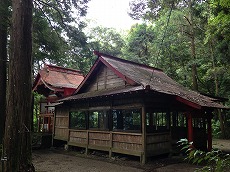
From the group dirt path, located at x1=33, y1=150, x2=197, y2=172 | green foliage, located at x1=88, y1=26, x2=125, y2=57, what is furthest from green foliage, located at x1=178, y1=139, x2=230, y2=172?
green foliage, located at x1=88, y1=26, x2=125, y2=57

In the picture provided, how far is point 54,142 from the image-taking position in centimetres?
1644

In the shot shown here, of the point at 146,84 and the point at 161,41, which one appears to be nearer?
the point at 146,84

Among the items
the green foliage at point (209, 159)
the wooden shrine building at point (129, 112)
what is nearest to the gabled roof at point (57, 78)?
the wooden shrine building at point (129, 112)

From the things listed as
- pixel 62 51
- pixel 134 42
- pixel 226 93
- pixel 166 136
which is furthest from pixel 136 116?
pixel 134 42

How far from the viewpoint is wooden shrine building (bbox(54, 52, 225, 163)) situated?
10227mm

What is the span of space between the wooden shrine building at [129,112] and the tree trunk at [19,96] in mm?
5064

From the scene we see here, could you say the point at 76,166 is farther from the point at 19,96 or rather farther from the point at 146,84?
the point at 19,96

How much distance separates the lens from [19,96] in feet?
17.0

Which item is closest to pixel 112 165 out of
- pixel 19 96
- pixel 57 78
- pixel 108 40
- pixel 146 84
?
pixel 146 84

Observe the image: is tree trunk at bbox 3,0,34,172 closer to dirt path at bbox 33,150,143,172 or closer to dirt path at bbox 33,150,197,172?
dirt path at bbox 33,150,143,172

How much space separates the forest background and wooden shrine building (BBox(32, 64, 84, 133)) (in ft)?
3.91

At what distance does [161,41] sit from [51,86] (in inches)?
400

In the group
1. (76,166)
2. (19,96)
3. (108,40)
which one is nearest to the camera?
(19,96)

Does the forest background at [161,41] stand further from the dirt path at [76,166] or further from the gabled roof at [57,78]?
the dirt path at [76,166]
